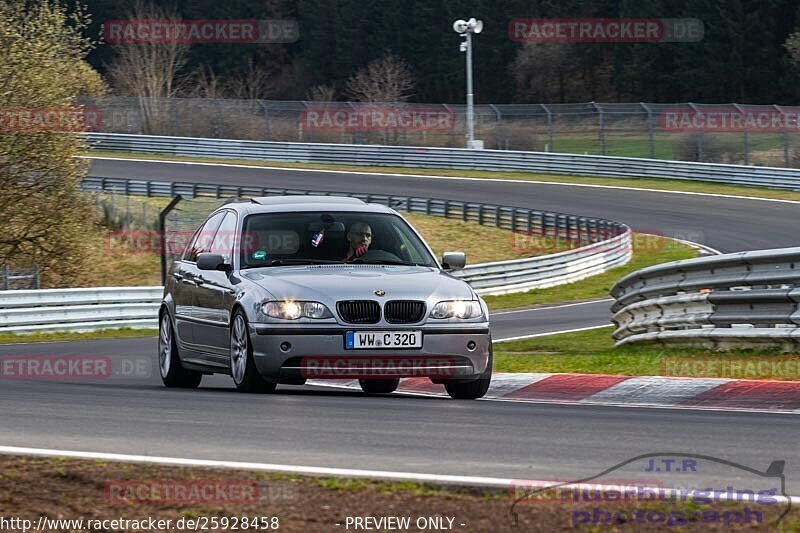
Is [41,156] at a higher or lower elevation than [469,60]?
lower

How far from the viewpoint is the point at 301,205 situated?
11.5 m

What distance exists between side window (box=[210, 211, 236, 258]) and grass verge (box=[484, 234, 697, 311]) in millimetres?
18372

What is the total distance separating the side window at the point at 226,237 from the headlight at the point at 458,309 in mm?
1975

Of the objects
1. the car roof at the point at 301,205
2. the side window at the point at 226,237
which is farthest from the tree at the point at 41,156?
the car roof at the point at 301,205

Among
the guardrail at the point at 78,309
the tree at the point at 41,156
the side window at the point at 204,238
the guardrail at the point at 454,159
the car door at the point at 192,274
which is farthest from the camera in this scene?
the guardrail at the point at 454,159

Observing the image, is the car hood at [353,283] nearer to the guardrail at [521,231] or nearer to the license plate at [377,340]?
the license plate at [377,340]

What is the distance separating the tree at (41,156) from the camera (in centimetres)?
3131

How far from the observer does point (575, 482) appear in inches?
235

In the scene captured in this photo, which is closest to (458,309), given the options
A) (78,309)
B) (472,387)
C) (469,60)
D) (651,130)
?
(472,387)

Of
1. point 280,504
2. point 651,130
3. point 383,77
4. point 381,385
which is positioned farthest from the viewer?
point 383,77

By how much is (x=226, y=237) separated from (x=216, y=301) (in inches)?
27.2

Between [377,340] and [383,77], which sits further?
[383,77]

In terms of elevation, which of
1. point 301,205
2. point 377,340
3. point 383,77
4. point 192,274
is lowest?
point 377,340

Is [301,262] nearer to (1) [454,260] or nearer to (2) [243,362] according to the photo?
(2) [243,362]
